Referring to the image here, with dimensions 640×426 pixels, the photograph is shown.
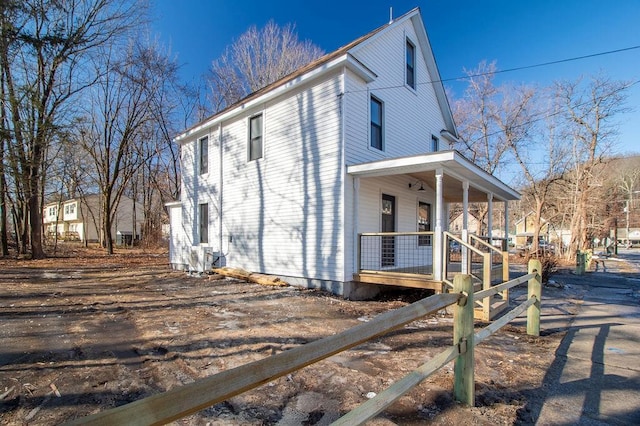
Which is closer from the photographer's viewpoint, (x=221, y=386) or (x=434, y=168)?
(x=221, y=386)

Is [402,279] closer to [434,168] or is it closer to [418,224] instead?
[434,168]

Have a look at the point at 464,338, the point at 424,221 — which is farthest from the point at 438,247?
the point at 424,221

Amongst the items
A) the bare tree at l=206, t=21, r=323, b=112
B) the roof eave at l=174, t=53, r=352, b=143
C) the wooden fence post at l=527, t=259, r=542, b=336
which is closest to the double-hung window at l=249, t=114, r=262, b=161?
the roof eave at l=174, t=53, r=352, b=143

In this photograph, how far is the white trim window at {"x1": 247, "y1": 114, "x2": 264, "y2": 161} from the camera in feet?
34.9

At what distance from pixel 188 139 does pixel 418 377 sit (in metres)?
14.0

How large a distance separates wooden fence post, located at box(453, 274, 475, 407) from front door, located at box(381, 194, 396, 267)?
6.35 meters

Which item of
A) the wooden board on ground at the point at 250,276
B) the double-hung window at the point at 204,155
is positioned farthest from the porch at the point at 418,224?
the double-hung window at the point at 204,155

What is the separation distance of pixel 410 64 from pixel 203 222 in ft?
31.2

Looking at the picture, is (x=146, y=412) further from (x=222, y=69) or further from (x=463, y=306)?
(x=222, y=69)

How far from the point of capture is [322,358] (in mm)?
1704

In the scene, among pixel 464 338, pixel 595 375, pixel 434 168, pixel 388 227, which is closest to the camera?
pixel 464 338

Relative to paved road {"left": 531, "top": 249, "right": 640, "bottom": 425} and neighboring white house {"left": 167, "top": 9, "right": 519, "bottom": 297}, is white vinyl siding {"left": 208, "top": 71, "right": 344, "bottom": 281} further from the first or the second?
paved road {"left": 531, "top": 249, "right": 640, "bottom": 425}

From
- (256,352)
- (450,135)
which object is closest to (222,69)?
(450,135)

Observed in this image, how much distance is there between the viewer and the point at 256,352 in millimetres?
4297
